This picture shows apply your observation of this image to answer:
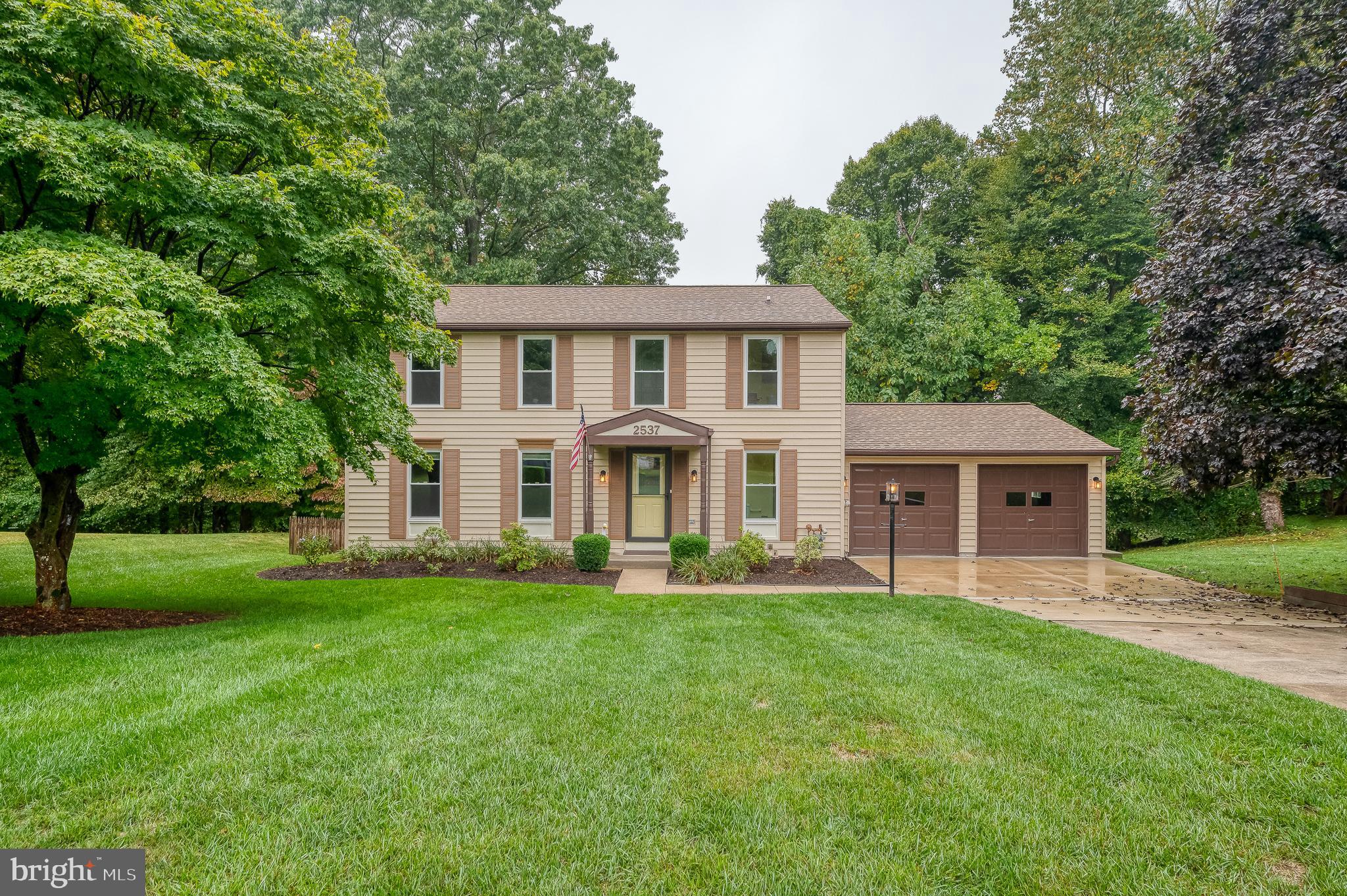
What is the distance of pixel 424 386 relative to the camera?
13602mm

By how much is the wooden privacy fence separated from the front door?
648 cm

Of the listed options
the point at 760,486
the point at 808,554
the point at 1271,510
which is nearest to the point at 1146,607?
the point at 808,554

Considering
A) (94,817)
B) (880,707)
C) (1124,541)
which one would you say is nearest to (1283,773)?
(880,707)

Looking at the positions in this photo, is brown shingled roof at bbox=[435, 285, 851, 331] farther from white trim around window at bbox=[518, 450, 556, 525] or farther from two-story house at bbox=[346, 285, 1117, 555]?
white trim around window at bbox=[518, 450, 556, 525]

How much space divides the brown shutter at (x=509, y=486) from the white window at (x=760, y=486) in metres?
5.01

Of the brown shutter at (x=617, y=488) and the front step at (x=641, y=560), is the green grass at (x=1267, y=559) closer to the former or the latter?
the front step at (x=641, y=560)

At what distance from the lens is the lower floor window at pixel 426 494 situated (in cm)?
1338

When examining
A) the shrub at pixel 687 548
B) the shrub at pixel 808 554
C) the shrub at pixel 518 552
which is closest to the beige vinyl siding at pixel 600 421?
the shrub at pixel 808 554

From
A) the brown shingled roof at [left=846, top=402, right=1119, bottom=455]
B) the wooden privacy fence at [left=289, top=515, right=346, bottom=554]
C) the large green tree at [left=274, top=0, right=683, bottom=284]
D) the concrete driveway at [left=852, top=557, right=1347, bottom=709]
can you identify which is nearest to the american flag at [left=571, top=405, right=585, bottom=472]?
the wooden privacy fence at [left=289, top=515, right=346, bottom=554]

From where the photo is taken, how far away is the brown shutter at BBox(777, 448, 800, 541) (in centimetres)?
1319

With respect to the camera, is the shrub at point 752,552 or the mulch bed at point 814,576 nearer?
the mulch bed at point 814,576

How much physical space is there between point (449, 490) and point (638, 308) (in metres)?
5.85

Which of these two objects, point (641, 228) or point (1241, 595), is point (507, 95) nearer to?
point (641, 228)

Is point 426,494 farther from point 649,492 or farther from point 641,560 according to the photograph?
point 641,560
